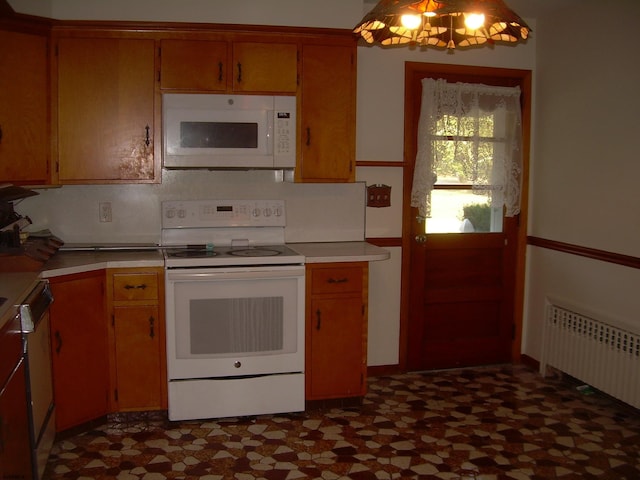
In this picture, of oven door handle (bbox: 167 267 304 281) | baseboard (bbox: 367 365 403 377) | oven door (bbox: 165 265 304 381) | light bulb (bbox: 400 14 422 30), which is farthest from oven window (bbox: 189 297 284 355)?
light bulb (bbox: 400 14 422 30)

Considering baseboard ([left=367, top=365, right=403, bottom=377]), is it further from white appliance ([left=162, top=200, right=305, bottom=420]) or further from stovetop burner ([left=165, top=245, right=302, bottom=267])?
stovetop burner ([left=165, top=245, right=302, bottom=267])

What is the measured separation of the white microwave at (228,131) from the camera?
3.41 metres

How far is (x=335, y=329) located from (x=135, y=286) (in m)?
1.12

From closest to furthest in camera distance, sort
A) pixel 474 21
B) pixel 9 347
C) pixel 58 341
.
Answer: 1. pixel 474 21
2. pixel 9 347
3. pixel 58 341

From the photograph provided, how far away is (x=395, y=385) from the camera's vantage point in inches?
155

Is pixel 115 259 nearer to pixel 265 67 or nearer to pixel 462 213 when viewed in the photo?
pixel 265 67

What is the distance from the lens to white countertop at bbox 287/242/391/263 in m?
3.39

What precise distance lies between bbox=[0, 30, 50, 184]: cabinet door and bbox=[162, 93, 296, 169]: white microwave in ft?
2.08

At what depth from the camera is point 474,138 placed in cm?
409

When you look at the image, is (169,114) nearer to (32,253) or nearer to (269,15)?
(269,15)

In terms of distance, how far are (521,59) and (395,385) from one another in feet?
7.76

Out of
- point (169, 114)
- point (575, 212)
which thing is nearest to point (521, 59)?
point (575, 212)

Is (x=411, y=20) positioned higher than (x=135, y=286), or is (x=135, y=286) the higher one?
(x=411, y=20)

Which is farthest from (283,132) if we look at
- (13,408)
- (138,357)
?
(13,408)
